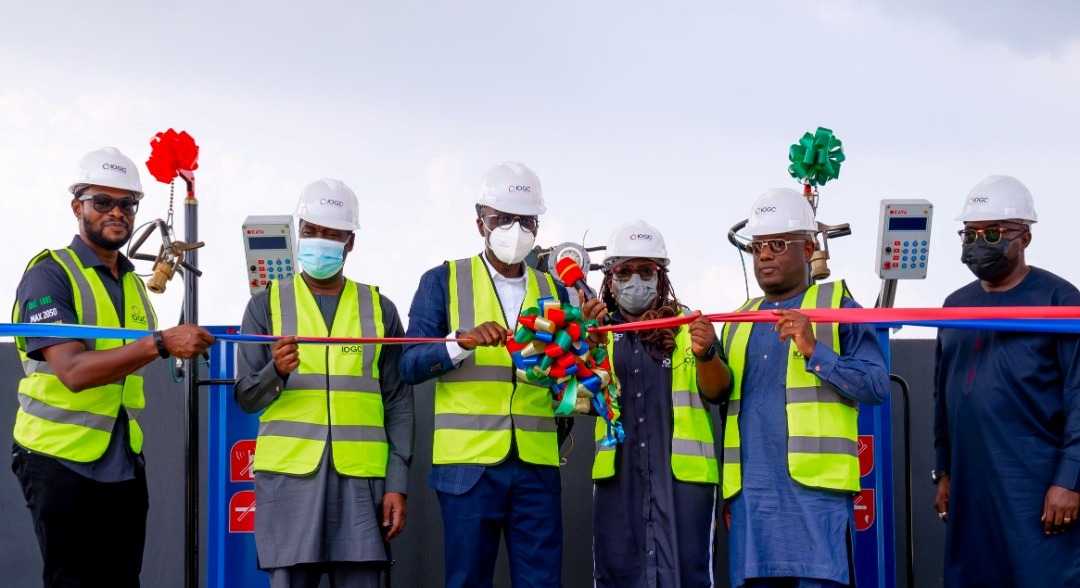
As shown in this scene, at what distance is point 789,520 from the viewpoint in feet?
14.0

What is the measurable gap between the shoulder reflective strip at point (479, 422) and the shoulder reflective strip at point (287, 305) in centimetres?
74

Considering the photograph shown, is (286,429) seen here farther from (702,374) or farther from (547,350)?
(702,374)

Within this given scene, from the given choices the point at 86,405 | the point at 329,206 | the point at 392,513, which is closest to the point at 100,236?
the point at 86,405

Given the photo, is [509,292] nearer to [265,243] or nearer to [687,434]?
[687,434]

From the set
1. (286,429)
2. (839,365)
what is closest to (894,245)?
(839,365)

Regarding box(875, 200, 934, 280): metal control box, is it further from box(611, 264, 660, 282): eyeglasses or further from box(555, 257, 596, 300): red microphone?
box(555, 257, 596, 300): red microphone

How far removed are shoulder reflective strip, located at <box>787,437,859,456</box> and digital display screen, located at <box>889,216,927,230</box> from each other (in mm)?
2103

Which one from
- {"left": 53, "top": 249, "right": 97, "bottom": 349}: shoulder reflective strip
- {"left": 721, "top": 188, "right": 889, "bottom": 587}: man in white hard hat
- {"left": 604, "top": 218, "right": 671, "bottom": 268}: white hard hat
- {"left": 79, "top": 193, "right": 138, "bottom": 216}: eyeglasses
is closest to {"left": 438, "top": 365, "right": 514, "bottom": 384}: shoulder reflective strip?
{"left": 604, "top": 218, "right": 671, "bottom": 268}: white hard hat

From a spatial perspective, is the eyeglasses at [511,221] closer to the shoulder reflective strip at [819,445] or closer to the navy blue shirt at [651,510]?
the navy blue shirt at [651,510]

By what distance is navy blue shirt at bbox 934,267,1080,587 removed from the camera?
440cm

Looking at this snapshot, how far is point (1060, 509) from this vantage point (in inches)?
170

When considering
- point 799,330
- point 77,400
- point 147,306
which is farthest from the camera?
point 147,306

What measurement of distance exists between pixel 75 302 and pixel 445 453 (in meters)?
1.70

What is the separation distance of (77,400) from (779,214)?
3.04 metres
